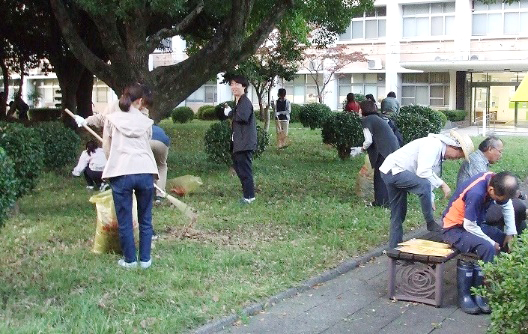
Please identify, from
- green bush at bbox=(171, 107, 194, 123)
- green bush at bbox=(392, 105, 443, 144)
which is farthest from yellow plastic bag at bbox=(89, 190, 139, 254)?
green bush at bbox=(171, 107, 194, 123)

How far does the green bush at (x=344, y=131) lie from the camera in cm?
1470

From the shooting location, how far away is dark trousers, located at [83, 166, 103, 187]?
10648 millimetres

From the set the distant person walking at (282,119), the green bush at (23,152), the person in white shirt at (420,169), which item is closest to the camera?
the person in white shirt at (420,169)

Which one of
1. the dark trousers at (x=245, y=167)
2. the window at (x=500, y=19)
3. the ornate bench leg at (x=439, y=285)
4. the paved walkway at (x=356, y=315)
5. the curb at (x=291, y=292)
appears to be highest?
the window at (x=500, y=19)

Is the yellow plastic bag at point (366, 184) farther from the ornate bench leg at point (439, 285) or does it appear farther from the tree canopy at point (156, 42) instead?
the ornate bench leg at point (439, 285)

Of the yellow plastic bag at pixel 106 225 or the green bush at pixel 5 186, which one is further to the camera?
the yellow plastic bag at pixel 106 225

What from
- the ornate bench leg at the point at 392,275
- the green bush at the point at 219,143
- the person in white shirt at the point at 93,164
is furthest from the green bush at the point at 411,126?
the ornate bench leg at the point at 392,275

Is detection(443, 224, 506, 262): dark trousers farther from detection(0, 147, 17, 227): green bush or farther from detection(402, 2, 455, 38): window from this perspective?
detection(402, 2, 455, 38): window

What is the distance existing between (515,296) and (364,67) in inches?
1392

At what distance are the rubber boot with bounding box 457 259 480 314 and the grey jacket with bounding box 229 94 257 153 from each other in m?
4.31

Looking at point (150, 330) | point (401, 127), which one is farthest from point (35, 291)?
point (401, 127)

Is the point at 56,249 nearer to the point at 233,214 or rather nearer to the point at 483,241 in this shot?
the point at 233,214

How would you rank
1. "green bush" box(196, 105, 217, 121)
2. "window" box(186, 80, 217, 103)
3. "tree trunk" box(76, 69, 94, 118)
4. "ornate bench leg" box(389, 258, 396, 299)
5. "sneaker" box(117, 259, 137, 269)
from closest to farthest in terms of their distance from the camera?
"ornate bench leg" box(389, 258, 396, 299), "sneaker" box(117, 259, 137, 269), "tree trunk" box(76, 69, 94, 118), "green bush" box(196, 105, 217, 121), "window" box(186, 80, 217, 103)

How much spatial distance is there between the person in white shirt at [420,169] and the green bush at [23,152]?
4.43 m
